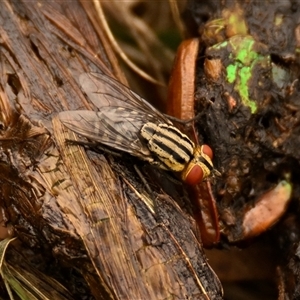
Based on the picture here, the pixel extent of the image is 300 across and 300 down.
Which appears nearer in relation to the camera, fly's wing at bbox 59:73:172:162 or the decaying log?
the decaying log

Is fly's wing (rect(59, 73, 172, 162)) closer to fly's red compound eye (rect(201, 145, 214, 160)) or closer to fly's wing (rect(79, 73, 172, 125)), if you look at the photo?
fly's wing (rect(79, 73, 172, 125))

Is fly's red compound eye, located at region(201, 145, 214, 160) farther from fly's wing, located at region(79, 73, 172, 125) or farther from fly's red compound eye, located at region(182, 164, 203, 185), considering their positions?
fly's wing, located at region(79, 73, 172, 125)

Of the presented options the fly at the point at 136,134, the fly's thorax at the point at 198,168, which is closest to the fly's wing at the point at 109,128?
the fly at the point at 136,134

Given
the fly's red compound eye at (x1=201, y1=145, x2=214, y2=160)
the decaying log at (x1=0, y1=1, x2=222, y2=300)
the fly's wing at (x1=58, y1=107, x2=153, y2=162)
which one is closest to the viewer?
the decaying log at (x1=0, y1=1, x2=222, y2=300)

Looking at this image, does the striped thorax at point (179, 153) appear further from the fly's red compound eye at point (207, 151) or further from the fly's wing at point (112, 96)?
the fly's wing at point (112, 96)

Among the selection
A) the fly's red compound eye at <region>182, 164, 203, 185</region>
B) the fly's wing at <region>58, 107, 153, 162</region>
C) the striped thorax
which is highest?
the fly's wing at <region>58, 107, 153, 162</region>

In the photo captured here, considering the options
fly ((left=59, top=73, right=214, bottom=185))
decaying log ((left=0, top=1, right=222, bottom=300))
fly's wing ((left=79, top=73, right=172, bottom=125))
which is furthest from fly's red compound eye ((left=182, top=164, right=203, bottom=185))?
fly's wing ((left=79, top=73, right=172, bottom=125))

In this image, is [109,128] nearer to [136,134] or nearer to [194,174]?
[136,134]

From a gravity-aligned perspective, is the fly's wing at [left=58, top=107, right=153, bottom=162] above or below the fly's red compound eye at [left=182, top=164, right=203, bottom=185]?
above

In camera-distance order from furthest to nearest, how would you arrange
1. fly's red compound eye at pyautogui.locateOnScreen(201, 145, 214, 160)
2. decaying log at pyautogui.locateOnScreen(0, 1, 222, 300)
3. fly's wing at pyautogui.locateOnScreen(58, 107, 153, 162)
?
fly's red compound eye at pyautogui.locateOnScreen(201, 145, 214, 160) < fly's wing at pyautogui.locateOnScreen(58, 107, 153, 162) < decaying log at pyautogui.locateOnScreen(0, 1, 222, 300)

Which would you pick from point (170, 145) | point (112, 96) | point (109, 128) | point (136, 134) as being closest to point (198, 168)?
point (170, 145)
